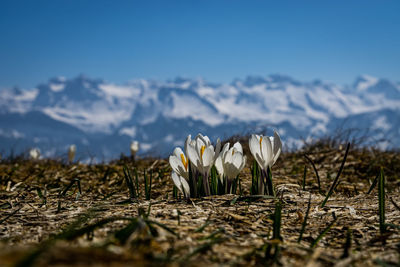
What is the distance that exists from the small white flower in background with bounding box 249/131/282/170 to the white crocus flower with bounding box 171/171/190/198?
0.61 m

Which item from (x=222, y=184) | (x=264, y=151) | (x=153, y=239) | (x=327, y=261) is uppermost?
(x=264, y=151)

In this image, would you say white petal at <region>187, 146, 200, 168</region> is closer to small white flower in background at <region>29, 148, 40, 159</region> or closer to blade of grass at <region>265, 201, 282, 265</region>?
blade of grass at <region>265, 201, 282, 265</region>

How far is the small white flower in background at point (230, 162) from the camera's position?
2600 mm

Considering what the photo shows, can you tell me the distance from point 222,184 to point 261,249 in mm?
1301

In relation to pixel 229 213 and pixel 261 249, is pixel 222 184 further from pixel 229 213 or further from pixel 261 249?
pixel 261 249

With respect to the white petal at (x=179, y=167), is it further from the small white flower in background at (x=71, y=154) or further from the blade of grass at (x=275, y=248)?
the small white flower in background at (x=71, y=154)

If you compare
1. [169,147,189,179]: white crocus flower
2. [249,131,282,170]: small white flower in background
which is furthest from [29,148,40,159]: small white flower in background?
[249,131,282,170]: small white flower in background

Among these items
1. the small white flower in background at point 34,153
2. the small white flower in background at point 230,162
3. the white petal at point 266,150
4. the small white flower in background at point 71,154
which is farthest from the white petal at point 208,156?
the small white flower in background at point 34,153

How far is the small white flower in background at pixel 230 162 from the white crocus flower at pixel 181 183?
0.29 metres

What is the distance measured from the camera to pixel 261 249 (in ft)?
5.22

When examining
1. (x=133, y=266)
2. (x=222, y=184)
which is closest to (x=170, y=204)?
(x=222, y=184)

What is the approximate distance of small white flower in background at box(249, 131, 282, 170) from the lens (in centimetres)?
254

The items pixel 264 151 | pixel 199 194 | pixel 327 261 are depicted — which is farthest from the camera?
pixel 199 194

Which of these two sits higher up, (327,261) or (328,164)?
(328,164)
